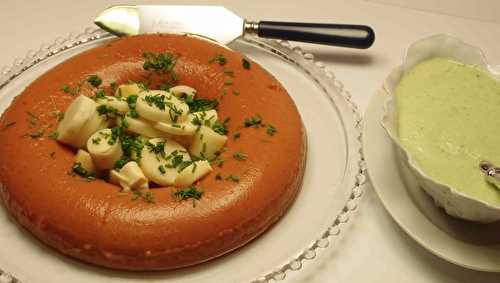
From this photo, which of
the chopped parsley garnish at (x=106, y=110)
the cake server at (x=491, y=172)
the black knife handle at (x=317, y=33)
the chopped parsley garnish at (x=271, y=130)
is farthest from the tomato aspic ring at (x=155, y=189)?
the cake server at (x=491, y=172)

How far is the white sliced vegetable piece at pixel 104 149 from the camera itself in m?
1.20

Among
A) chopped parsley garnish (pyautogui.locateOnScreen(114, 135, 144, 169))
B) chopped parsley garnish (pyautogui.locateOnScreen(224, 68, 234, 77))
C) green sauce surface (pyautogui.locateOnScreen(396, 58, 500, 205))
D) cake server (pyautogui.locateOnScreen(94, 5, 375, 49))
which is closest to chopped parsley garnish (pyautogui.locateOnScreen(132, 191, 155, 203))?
chopped parsley garnish (pyautogui.locateOnScreen(114, 135, 144, 169))

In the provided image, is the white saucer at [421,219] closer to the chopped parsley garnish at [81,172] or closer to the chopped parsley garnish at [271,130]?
the chopped parsley garnish at [271,130]

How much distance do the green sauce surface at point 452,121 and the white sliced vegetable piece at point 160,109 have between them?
491 millimetres

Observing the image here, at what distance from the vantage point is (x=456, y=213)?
109 centimetres

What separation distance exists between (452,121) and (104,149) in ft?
2.48

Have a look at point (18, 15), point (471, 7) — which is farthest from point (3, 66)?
point (471, 7)

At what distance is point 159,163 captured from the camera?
1217 millimetres

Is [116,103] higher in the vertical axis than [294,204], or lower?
higher

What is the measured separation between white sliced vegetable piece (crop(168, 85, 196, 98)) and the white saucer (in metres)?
0.45

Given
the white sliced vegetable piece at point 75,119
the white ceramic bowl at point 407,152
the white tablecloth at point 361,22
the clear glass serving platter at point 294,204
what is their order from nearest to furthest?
the white ceramic bowl at point 407,152, the clear glass serving platter at point 294,204, the white sliced vegetable piece at point 75,119, the white tablecloth at point 361,22

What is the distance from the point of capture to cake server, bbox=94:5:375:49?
1624mm

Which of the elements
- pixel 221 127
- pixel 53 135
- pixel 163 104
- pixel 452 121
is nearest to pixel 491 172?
pixel 452 121

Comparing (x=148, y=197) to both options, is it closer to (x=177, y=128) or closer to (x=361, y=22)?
(x=177, y=128)
